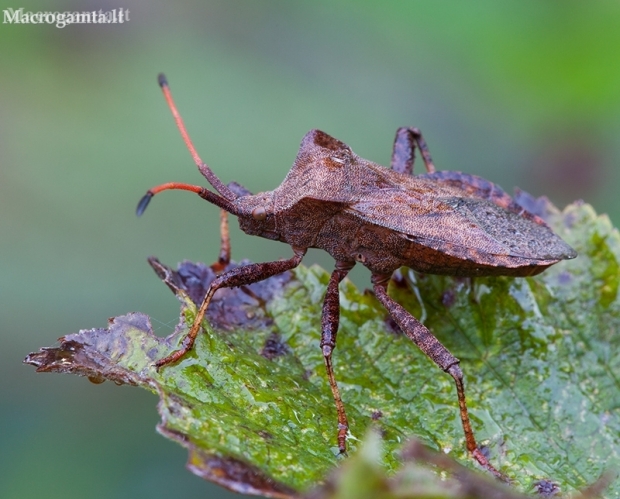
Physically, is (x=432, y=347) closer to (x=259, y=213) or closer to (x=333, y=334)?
(x=333, y=334)

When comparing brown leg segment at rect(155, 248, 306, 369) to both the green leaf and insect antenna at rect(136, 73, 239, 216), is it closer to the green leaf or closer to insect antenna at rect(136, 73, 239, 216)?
the green leaf

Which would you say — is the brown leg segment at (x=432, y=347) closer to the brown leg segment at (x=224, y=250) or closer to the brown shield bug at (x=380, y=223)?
the brown shield bug at (x=380, y=223)

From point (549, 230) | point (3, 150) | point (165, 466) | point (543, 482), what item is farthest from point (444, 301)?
point (3, 150)

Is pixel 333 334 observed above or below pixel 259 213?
below

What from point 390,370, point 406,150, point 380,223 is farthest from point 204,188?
point 406,150

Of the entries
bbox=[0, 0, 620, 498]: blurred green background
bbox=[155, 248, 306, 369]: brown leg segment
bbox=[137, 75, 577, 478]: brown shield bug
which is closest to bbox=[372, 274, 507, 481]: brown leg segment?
bbox=[137, 75, 577, 478]: brown shield bug

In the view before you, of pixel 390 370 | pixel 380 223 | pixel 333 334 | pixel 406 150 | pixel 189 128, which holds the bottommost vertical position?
pixel 390 370

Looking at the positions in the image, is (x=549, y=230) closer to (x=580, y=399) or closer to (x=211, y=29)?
(x=580, y=399)
